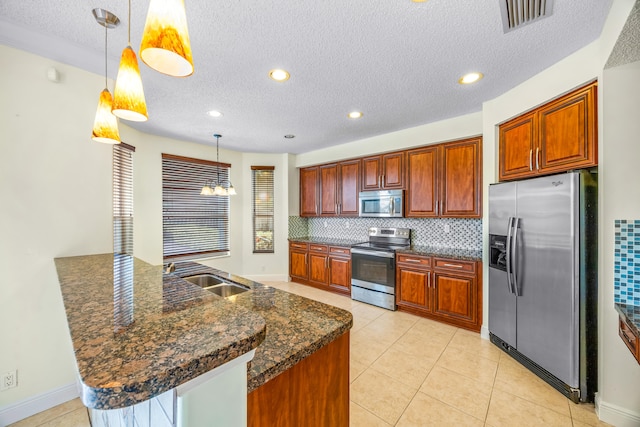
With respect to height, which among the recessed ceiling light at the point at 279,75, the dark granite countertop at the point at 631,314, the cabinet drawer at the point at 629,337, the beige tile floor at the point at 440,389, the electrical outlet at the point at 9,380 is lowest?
the beige tile floor at the point at 440,389

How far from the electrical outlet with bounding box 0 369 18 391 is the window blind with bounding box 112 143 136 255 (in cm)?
135

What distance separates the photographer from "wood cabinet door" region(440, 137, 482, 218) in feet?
10.3

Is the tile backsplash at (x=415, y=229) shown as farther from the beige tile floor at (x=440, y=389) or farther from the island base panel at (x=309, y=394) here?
the island base panel at (x=309, y=394)

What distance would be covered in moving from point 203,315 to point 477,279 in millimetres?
3112

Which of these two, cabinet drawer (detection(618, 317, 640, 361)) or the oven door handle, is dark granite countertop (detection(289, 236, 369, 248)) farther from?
cabinet drawer (detection(618, 317, 640, 361))

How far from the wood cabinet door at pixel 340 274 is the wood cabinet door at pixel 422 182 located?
52.6 inches

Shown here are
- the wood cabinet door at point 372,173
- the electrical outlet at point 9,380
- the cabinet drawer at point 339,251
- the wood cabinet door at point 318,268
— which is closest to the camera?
the electrical outlet at point 9,380

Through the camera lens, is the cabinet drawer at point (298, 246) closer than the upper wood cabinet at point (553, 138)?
No

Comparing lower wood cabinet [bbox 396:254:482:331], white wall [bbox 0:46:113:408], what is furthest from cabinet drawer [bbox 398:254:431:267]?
white wall [bbox 0:46:113:408]

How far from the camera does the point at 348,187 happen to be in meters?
4.52

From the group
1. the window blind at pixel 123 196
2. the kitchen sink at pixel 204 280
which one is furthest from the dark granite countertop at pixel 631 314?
the window blind at pixel 123 196

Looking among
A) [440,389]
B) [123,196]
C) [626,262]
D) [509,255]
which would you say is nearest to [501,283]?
[509,255]

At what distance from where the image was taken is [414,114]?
317 cm

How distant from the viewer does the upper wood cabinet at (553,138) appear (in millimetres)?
1907
